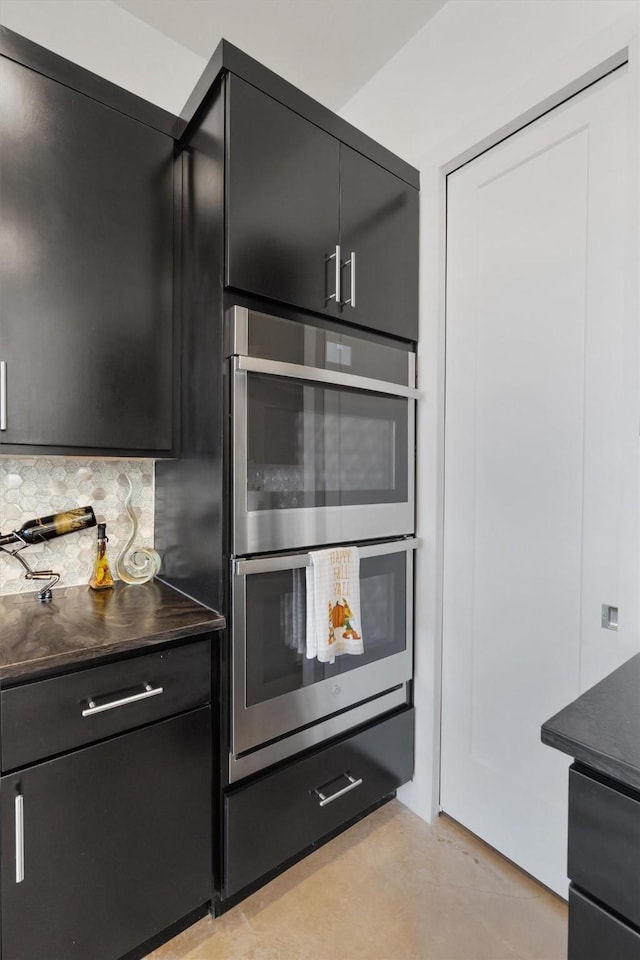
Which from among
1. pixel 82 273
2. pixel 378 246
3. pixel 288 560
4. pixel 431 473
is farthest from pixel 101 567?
pixel 378 246

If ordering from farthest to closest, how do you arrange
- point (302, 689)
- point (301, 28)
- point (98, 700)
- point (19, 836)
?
1. point (301, 28)
2. point (302, 689)
3. point (98, 700)
4. point (19, 836)

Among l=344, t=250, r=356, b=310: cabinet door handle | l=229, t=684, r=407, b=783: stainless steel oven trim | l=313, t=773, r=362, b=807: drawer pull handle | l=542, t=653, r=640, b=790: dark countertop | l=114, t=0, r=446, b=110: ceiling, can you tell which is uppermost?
l=114, t=0, r=446, b=110: ceiling

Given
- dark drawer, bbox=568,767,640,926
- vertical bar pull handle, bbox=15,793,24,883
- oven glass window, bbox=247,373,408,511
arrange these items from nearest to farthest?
1. dark drawer, bbox=568,767,640,926
2. vertical bar pull handle, bbox=15,793,24,883
3. oven glass window, bbox=247,373,408,511

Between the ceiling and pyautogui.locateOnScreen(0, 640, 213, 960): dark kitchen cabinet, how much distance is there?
210 cm

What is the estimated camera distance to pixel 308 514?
4.83 feet

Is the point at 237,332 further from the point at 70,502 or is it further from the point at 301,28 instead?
the point at 301,28

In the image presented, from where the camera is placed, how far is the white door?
131 centimetres

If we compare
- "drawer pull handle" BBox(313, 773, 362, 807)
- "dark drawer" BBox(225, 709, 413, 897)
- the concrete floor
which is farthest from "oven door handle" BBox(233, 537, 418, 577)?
the concrete floor

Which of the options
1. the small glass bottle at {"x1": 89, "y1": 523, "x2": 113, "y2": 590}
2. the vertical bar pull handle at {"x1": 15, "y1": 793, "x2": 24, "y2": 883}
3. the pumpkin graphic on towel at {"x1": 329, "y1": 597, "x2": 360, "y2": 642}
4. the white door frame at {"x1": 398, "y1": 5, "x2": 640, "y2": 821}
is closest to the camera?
the vertical bar pull handle at {"x1": 15, "y1": 793, "x2": 24, "y2": 883}

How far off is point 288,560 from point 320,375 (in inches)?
22.0

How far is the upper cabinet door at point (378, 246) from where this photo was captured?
1.59m

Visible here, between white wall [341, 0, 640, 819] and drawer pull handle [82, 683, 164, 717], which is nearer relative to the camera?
drawer pull handle [82, 683, 164, 717]

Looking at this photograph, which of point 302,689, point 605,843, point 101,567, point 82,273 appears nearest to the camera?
point 605,843

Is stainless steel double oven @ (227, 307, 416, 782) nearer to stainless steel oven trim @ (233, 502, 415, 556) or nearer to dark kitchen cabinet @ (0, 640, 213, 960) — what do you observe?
stainless steel oven trim @ (233, 502, 415, 556)
